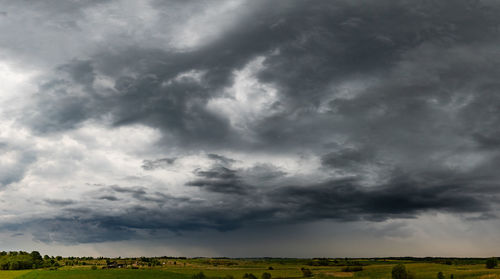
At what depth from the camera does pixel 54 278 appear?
568 ft

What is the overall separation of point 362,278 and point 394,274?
1764 cm

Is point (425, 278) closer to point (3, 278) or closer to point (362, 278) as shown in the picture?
point (362, 278)

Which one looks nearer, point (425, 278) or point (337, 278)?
point (425, 278)

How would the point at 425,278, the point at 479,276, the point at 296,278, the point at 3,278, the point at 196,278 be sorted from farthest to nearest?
the point at 3,278 < the point at 296,278 < the point at 196,278 < the point at 425,278 < the point at 479,276

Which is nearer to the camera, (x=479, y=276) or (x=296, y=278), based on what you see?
(x=479, y=276)

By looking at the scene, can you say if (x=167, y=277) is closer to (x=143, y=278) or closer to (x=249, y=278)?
(x=143, y=278)

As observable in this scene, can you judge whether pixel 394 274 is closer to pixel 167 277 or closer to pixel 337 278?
A: pixel 337 278

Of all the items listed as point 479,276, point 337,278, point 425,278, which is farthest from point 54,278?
point 479,276

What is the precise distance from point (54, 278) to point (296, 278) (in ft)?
356

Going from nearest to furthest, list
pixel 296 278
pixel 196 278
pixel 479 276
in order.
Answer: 1. pixel 479 276
2. pixel 196 278
3. pixel 296 278

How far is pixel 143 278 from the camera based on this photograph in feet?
552

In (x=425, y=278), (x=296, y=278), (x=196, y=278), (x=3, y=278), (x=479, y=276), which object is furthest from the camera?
(x=3, y=278)

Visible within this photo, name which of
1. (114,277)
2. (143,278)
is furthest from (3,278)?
(143,278)

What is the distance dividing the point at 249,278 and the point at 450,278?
7265 cm
